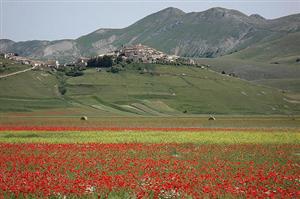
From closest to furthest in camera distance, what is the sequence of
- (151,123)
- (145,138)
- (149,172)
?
(149,172) → (145,138) → (151,123)

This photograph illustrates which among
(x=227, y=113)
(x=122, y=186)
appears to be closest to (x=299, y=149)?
(x=122, y=186)

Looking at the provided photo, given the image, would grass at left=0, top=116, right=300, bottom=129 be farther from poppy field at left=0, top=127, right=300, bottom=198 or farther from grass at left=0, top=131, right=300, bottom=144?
poppy field at left=0, top=127, right=300, bottom=198

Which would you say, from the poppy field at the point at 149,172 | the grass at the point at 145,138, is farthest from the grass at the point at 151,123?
the poppy field at the point at 149,172

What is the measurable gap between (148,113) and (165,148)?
136m

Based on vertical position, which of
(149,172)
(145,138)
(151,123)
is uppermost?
(149,172)

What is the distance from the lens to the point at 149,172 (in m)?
27.6

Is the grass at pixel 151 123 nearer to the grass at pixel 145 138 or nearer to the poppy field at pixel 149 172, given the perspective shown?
the grass at pixel 145 138

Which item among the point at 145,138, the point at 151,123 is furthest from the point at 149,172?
the point at 151,123

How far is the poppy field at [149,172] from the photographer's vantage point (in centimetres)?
2127

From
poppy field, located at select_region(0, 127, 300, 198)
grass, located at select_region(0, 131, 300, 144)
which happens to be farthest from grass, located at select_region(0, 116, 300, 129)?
poppy field, located at select_region(0, 127, 300, 198)

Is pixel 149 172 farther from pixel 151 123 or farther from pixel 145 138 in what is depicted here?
pixel 151 123

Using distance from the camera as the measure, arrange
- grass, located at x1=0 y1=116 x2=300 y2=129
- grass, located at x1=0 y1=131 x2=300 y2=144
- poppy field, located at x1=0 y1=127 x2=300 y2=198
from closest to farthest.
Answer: poppy field, located at x1=0 y1=127 x2=300 y2=198 → grass, located at x1=0 y1=131 x2=300 y2=144 → grass, located at x1=0 y1=116 x2=300 y2=129

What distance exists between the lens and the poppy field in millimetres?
21266

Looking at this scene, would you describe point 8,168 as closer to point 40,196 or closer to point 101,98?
point 40,196
